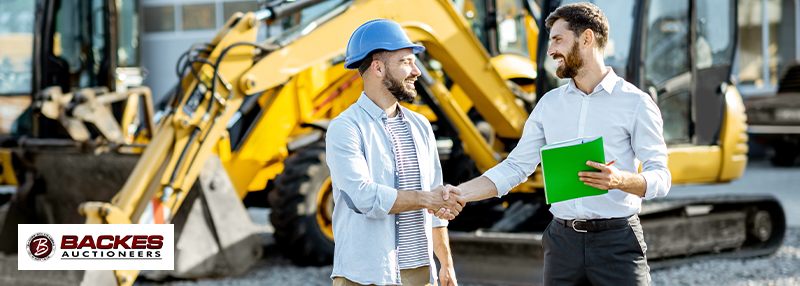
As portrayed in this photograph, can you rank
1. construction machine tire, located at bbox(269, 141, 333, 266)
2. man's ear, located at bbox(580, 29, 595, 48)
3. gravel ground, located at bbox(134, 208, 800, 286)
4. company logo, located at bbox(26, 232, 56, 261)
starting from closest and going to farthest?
man's ear, located at bbox(580, 29, 595, 48) → company logo, located at bbox(26, 232, 56, 261) → gravel ground, located at bbox(134, 208, 800, 286) → construction machine tire, located at bbox(269, 141, 333, 266)

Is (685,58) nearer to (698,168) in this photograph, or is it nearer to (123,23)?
(698,168)

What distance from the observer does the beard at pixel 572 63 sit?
91.7 inches

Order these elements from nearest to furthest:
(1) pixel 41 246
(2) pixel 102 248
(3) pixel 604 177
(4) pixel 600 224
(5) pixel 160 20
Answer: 1. (3) pixel 604 177
2. (4) pixel 600 224
3. (2) pixel 102 248
4. (1) pixel 41 246
5. (5) pixel 160 20

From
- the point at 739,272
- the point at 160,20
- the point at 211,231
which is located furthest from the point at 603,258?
the point at 160,20

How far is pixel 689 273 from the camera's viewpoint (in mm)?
5660

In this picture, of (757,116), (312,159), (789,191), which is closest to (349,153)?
(312,159)

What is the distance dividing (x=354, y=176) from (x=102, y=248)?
2.43 metres

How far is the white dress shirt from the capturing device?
89.0 inches

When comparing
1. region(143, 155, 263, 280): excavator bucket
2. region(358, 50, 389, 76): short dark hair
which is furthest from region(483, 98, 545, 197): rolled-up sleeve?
region(143, 155, 263, 280): excavator bucket

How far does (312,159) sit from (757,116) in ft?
34.3

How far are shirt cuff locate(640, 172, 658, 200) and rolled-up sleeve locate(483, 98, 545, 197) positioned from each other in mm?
451

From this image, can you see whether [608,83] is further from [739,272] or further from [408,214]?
[739,272]

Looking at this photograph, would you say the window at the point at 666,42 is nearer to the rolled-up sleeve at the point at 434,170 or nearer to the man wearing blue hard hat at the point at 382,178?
the rolled-up sleeve at the point at 434,170

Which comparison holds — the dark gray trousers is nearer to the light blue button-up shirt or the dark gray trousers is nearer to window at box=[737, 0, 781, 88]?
Result: the light blue button-up shirt
